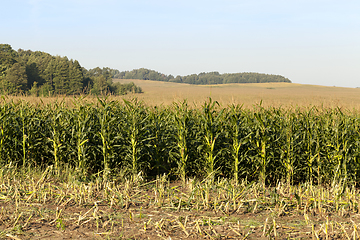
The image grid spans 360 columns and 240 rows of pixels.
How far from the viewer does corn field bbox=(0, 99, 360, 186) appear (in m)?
7.12

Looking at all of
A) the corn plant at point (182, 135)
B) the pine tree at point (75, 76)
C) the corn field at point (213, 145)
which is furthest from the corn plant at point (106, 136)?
the pine tree at point (75, 76)

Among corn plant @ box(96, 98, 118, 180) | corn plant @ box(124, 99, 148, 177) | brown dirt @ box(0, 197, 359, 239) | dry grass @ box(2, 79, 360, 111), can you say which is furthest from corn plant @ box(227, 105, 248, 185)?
corn plant @ box(96, 98, 118, 180)

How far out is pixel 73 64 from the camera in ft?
196

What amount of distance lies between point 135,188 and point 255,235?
2963mm

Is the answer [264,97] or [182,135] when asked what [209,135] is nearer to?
[182,135]

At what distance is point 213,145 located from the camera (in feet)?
22.5

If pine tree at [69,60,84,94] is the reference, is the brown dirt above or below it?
below

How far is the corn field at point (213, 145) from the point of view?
23.4ft

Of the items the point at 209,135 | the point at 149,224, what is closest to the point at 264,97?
the point at 209,135

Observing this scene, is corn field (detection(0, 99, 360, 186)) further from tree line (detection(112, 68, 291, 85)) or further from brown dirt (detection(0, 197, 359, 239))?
tree line (detection(112, 68, 291, 85))

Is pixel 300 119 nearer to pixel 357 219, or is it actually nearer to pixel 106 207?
pixel 357 219

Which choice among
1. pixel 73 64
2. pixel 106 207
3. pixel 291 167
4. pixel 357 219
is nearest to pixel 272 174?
pixel 291 167

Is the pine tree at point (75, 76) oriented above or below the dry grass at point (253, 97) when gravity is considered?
above

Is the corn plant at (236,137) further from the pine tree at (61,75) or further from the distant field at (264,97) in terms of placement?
the pine tree at (61,75)
